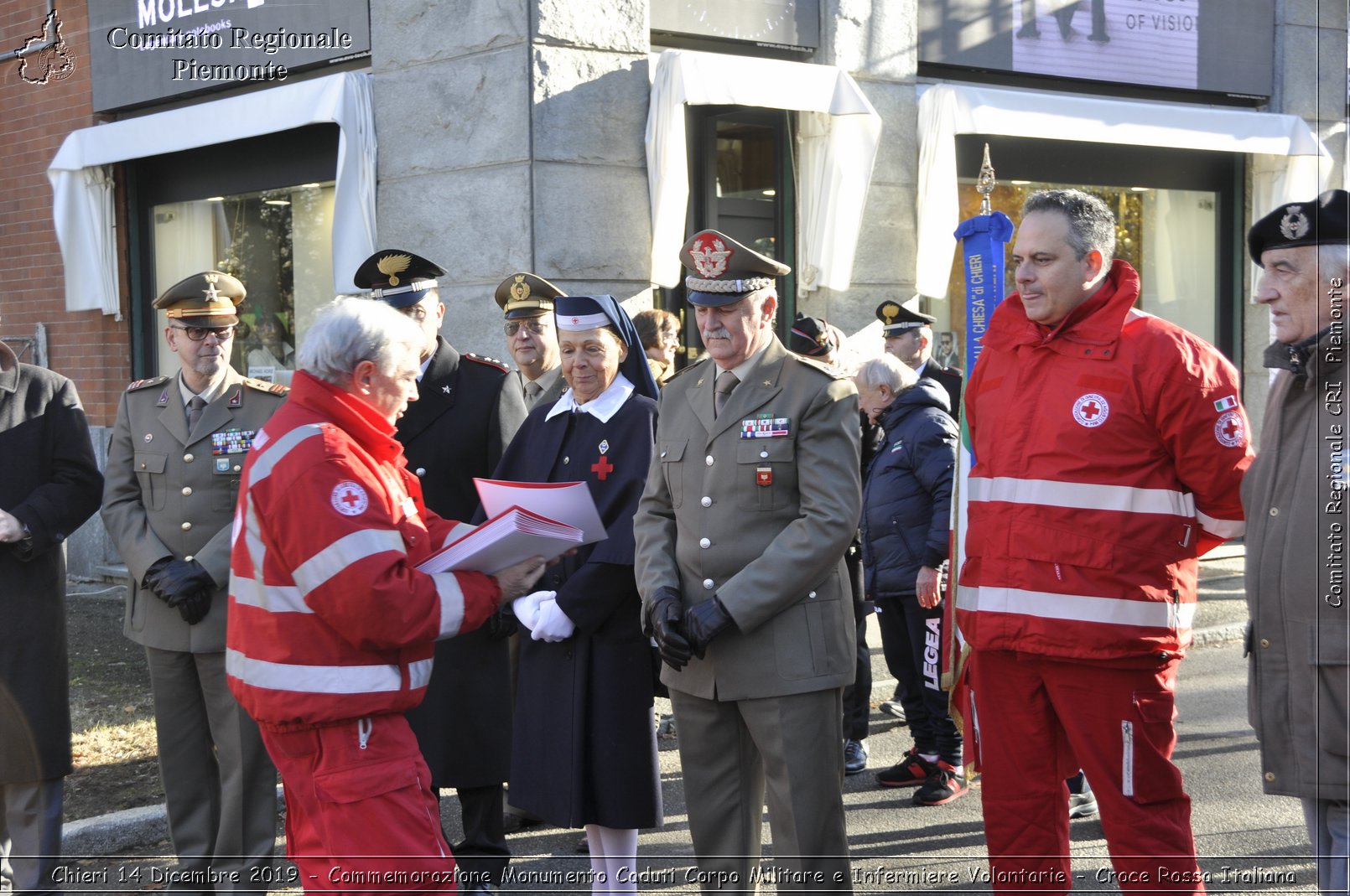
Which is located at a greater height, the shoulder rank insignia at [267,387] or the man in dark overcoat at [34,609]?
the shoulder rank insignia at [267,387]

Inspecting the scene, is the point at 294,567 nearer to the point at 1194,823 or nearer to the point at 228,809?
the point at 228,809

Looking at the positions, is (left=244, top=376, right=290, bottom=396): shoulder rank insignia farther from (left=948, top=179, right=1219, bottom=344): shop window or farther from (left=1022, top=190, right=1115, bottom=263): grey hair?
(left=948, top=179, right=1219, bottom=344): shop window

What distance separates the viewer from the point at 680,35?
920 cm

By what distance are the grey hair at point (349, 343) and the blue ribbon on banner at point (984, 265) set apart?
344 centimetres

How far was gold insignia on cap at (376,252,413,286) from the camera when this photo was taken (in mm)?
5168

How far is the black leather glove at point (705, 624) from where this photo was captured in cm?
394

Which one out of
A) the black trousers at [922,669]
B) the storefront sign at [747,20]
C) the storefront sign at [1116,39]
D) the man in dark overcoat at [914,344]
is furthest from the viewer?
the storefront sign at [1116,39]

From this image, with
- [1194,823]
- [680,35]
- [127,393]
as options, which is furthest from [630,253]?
[1194,823]

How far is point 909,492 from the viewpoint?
20.2 ft

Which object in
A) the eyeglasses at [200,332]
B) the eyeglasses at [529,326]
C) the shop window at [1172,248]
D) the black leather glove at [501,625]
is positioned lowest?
the black leather glove at [501,625]

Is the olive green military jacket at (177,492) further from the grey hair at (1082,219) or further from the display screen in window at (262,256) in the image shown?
the display screen in window at (262,256)

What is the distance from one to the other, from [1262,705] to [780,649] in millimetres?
1340

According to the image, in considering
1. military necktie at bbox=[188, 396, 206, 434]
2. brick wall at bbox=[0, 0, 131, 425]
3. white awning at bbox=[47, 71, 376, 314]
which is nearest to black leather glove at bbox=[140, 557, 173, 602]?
military necktie at bbox=[188, 396, 206, 434]

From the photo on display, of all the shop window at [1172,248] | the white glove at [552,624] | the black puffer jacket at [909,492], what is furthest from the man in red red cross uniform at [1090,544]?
the shop window at [1172,248]
